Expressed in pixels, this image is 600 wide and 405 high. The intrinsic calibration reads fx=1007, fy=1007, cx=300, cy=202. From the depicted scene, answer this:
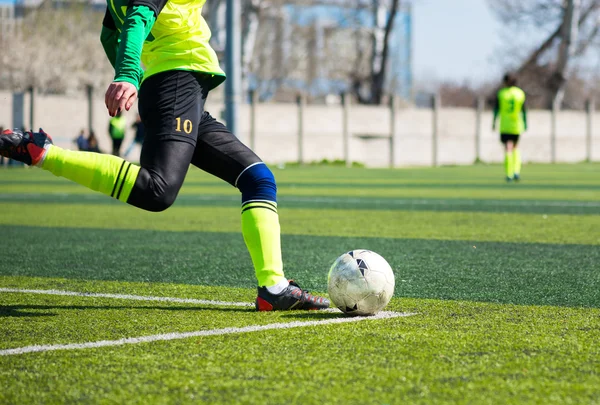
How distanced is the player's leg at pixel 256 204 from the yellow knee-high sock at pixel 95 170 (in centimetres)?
50

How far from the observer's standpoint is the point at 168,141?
4.83 meters

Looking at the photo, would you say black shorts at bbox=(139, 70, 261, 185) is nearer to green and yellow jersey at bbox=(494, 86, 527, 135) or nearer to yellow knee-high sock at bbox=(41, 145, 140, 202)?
yellow knee-high sock at bbox=(41, 145, 140, 202)

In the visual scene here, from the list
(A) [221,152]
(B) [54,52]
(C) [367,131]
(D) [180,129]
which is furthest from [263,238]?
(B) [54,52]

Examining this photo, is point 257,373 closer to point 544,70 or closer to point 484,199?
point 484,199

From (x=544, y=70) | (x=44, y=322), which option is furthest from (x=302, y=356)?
(x=544, y=70)

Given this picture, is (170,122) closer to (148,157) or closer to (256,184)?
(148,157)

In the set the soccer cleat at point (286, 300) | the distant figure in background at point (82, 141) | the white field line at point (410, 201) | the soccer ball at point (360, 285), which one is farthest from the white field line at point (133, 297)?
the distant figure in background at point (82, 141)

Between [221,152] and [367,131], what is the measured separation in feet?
111

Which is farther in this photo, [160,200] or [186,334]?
[160,200]

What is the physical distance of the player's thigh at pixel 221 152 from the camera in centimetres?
512

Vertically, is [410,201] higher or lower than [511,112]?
lower

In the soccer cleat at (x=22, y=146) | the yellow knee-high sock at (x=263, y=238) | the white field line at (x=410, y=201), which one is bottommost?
the white field line at (x=410, y=201)

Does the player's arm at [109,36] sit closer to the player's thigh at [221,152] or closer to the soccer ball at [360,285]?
the player's thigh at [221,152]

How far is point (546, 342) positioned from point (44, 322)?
230 cm
